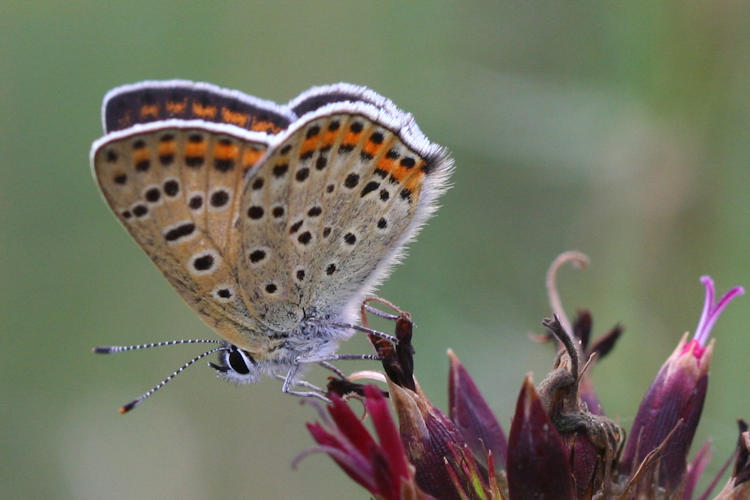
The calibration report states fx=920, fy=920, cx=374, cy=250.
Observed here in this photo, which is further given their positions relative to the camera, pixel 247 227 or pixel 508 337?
pixel 508 337

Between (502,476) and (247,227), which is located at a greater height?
(247,227)

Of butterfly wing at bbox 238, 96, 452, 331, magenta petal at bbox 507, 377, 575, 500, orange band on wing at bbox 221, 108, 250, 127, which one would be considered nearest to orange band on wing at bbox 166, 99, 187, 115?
orange band on wing at bbox 221, 108, 250, 127

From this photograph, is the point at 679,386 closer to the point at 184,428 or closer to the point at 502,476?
the point at 502,476

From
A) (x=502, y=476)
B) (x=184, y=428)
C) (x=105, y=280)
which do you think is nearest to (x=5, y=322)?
(x=105, y=280)

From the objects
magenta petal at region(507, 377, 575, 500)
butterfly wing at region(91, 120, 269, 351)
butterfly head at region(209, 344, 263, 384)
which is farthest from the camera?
butterfly head at region(209, 344, 263, 384)

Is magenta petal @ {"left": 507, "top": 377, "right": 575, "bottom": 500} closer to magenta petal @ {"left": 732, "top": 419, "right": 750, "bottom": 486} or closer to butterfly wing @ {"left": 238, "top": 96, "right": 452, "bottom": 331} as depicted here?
magenta petal @ {"left": 732, "top": 419, "right": 750, "bottom": 486}

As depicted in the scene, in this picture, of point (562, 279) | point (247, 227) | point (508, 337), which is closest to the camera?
point (247, 227)
